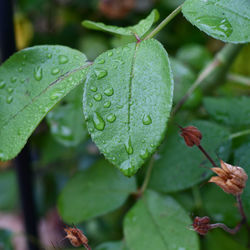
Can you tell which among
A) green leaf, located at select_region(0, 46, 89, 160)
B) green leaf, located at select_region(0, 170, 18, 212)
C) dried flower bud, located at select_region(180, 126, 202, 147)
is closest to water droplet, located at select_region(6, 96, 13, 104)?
green leaf, located at select_region(0, 46, 89, 160)

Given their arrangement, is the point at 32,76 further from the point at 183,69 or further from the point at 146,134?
the point at 183,69

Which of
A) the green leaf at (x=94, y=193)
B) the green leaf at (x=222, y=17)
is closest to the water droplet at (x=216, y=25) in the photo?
the green leaf at (x=222, y=17)

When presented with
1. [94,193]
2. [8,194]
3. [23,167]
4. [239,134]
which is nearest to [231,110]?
[239,134]

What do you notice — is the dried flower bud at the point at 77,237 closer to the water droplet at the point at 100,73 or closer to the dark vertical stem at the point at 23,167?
the water droplet at the point at 100,73

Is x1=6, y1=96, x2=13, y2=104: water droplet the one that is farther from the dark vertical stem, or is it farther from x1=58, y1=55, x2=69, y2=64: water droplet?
the dark vertical stem

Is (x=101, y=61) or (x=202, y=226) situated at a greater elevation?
(x=101, y=61)

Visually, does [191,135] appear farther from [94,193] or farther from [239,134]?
[94,193]

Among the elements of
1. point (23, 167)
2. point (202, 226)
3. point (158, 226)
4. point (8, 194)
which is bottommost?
point (8, 194)
